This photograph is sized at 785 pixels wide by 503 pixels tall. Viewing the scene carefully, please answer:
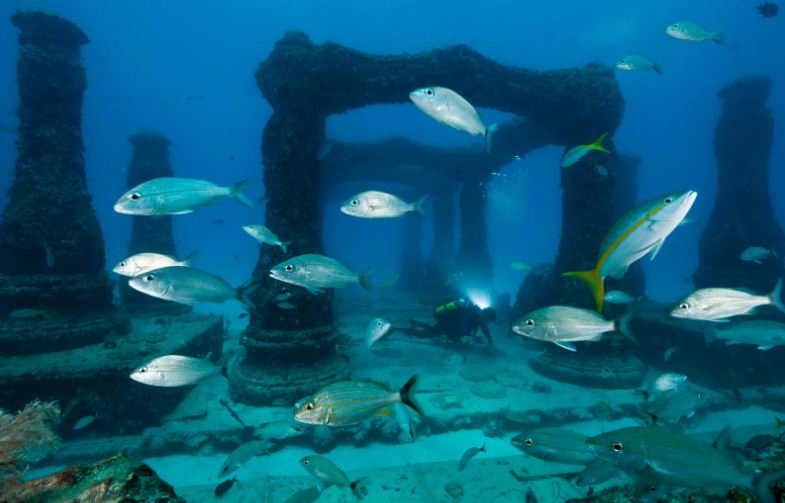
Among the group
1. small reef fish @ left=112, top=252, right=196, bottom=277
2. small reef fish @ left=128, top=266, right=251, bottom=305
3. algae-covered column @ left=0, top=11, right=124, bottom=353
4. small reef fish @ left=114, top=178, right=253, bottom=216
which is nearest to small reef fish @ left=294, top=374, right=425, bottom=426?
small reef fish @ left=128, top=266, right=251, bottom=305

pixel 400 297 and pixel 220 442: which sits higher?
pixel 220 442

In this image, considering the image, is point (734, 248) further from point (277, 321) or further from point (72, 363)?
point (72, 363)

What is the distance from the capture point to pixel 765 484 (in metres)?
1.80

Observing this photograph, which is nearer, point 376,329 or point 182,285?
point 182,285

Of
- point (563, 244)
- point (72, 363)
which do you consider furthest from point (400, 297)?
point (72, 363)

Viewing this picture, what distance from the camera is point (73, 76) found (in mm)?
8414

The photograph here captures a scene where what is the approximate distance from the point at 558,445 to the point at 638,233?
2.30 m

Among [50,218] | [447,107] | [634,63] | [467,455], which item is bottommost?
[467,455]

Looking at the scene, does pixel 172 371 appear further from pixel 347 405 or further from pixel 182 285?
pixel 347 405

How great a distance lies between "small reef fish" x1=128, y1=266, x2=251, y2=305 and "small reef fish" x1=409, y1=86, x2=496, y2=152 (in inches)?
125

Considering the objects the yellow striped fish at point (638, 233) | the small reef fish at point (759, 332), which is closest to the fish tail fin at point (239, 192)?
the yellow striped fish at point (638, 233)

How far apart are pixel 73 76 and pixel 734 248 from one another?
19248mm

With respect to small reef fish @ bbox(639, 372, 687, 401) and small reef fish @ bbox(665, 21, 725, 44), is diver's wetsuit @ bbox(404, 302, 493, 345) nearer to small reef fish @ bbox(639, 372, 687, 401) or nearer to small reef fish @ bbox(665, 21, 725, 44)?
small reef fish @ bbox(639, 372, 687, 401)

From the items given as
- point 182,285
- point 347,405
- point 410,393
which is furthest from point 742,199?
point 182,285
